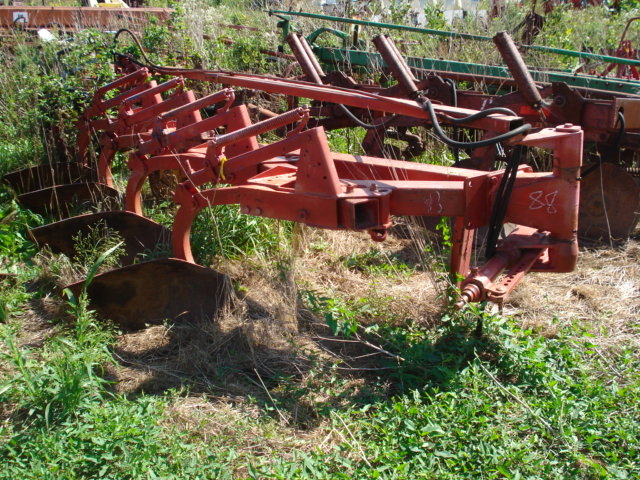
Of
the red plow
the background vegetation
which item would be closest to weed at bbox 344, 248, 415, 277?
the background vegetation

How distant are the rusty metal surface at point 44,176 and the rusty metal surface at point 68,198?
1.22 feet

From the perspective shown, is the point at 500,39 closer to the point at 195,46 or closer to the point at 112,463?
the point at 112,463

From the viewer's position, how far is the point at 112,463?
7.93 feet

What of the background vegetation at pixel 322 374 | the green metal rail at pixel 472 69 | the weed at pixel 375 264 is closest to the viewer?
the background vegetation at pixel 322 374

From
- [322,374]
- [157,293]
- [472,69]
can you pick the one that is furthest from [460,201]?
[472,69]

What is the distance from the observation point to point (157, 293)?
3576 millimetres

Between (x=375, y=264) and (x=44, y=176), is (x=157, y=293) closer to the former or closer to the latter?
(x=375, y=264)

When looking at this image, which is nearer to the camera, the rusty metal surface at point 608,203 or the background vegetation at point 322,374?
the background vegetation at point 322,374

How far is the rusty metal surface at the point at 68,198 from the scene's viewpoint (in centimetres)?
489

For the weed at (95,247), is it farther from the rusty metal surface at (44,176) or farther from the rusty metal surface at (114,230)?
the rusty metal surface at (44,176)

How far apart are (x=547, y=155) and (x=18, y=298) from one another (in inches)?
182

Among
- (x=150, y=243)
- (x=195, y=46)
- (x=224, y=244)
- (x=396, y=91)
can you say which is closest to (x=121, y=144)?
(x=150, y=243)

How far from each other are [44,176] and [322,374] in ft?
12.1

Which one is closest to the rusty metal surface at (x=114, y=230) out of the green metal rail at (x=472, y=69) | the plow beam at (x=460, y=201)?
the plow beam at (x=460, y=201)
